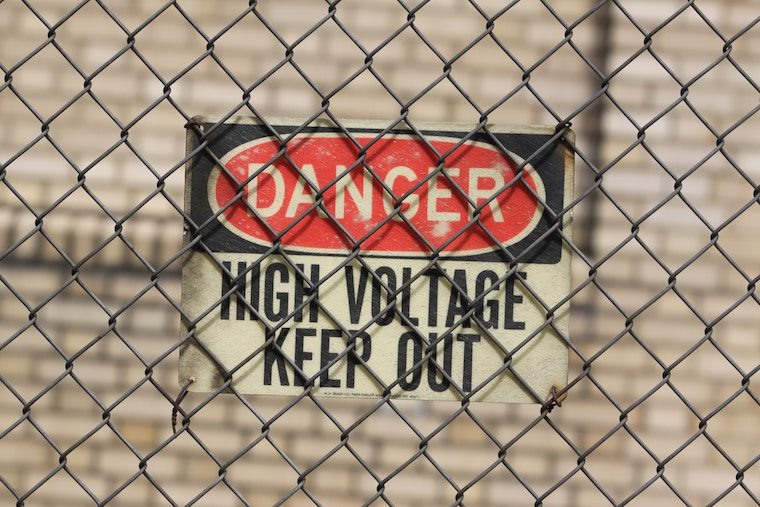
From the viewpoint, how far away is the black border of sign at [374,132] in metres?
1.58

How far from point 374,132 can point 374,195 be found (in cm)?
11

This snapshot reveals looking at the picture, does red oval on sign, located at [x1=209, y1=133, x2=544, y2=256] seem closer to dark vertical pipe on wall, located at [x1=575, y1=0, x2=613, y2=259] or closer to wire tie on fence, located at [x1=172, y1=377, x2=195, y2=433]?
wire tie on fence, located at [x1=172, y1=377, x2=195, y2=433]

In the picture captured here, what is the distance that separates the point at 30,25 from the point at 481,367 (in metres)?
1.84

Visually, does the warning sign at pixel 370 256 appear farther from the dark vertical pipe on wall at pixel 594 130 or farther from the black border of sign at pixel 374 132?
the dark vertical pipe on wall at pixel 594 130

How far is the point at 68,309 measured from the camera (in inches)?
109

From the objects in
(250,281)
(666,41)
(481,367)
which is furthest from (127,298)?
(666,41)

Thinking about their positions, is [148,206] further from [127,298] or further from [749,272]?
[749,272]

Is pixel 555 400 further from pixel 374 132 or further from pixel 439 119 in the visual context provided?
pixel 439 119

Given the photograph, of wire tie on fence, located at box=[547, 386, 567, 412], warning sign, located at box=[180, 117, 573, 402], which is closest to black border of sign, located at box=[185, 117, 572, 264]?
warning sign, located at box=[180, 117, 573, 402]

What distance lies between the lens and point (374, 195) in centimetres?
160

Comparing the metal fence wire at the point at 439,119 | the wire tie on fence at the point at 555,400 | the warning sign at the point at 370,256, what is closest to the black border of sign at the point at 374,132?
the warning sign at the point at 370,256

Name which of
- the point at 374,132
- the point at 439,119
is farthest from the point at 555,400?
the point at 439,119

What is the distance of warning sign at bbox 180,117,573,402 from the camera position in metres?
1.58

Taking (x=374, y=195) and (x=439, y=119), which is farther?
(x=439, y=119)
